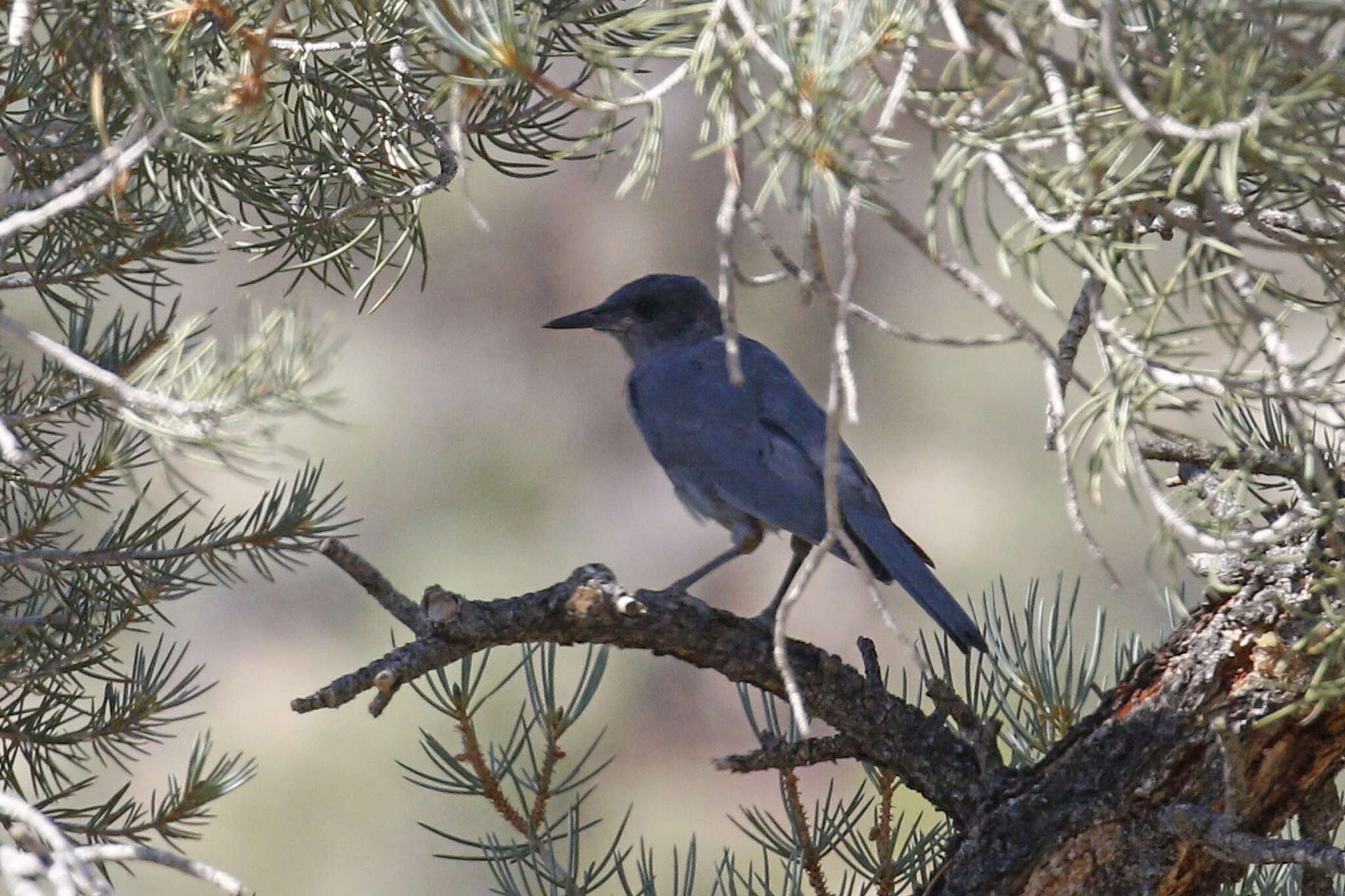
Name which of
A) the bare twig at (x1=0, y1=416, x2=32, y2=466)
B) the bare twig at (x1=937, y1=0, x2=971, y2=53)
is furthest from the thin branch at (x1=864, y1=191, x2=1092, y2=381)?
the bare twig at (x1=0, y1=416, x2=32, y2=466)

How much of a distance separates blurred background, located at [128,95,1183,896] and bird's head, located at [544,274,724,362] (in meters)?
3.11

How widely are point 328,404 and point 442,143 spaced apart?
1.77 ft

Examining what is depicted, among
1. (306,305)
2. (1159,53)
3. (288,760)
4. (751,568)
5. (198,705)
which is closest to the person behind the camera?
(1159,53)

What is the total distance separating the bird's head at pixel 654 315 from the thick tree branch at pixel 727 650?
1459mm

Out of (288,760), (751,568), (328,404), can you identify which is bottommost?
(328,404)

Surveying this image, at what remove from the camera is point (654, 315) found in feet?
10.3

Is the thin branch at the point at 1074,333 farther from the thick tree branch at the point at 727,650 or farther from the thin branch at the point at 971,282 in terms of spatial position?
the thick tree branch at the point at 727,650

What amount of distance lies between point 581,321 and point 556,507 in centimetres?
483

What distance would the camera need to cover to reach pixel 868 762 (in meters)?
1.72

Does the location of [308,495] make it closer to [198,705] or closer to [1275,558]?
[1275,558]

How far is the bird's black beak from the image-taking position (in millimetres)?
2953

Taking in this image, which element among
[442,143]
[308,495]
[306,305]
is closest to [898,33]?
[306,305]

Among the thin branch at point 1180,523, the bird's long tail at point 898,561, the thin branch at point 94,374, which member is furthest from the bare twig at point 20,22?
the bird's long tail at point 898,561

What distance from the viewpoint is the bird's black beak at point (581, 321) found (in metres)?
2.95
